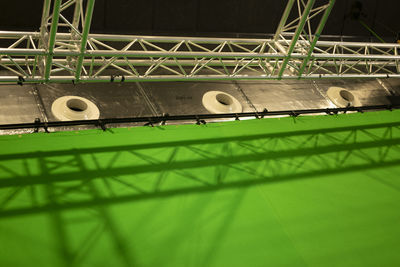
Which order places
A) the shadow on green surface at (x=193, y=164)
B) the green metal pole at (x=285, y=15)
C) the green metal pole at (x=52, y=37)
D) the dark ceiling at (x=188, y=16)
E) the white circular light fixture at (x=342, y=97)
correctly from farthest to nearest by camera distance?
the white circular light fixture at (x=342, y=97) → the dark ceiling at (x=188, y=16) → the green metal pole at (x=285, y=15) → the shadow on green surface at (x=193, y=164) → the green metal pole at (x=52, y=37)

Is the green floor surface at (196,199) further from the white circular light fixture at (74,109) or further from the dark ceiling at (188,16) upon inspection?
the dark ceiling at (188,16)

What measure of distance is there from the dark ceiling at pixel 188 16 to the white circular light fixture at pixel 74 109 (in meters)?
2.80

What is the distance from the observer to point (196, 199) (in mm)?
9406

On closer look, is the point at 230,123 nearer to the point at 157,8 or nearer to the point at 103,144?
the point at 103,144

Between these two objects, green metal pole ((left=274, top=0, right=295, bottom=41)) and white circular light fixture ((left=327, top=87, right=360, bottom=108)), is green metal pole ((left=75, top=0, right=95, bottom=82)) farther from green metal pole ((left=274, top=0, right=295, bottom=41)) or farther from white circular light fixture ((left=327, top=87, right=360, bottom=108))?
white circular light fixture ((left=327, top=87, right=360, bottom=108))

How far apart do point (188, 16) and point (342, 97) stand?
604cm

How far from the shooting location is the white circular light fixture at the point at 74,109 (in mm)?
11219

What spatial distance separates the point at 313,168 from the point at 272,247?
130 inches

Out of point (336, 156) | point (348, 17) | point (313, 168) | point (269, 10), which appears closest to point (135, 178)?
point (313, 168)

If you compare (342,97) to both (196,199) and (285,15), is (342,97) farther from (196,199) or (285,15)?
(196,199)

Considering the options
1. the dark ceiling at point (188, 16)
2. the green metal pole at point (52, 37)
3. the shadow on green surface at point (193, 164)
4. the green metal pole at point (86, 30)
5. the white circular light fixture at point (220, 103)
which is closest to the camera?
the green metal pole at point (52, 37)

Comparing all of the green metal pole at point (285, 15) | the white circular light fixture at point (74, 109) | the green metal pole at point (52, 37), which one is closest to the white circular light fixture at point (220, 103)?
the green metal pole at point (285, 15)

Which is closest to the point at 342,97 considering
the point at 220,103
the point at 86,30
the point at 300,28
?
the point at 220,103

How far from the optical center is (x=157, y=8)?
14.1 metres
